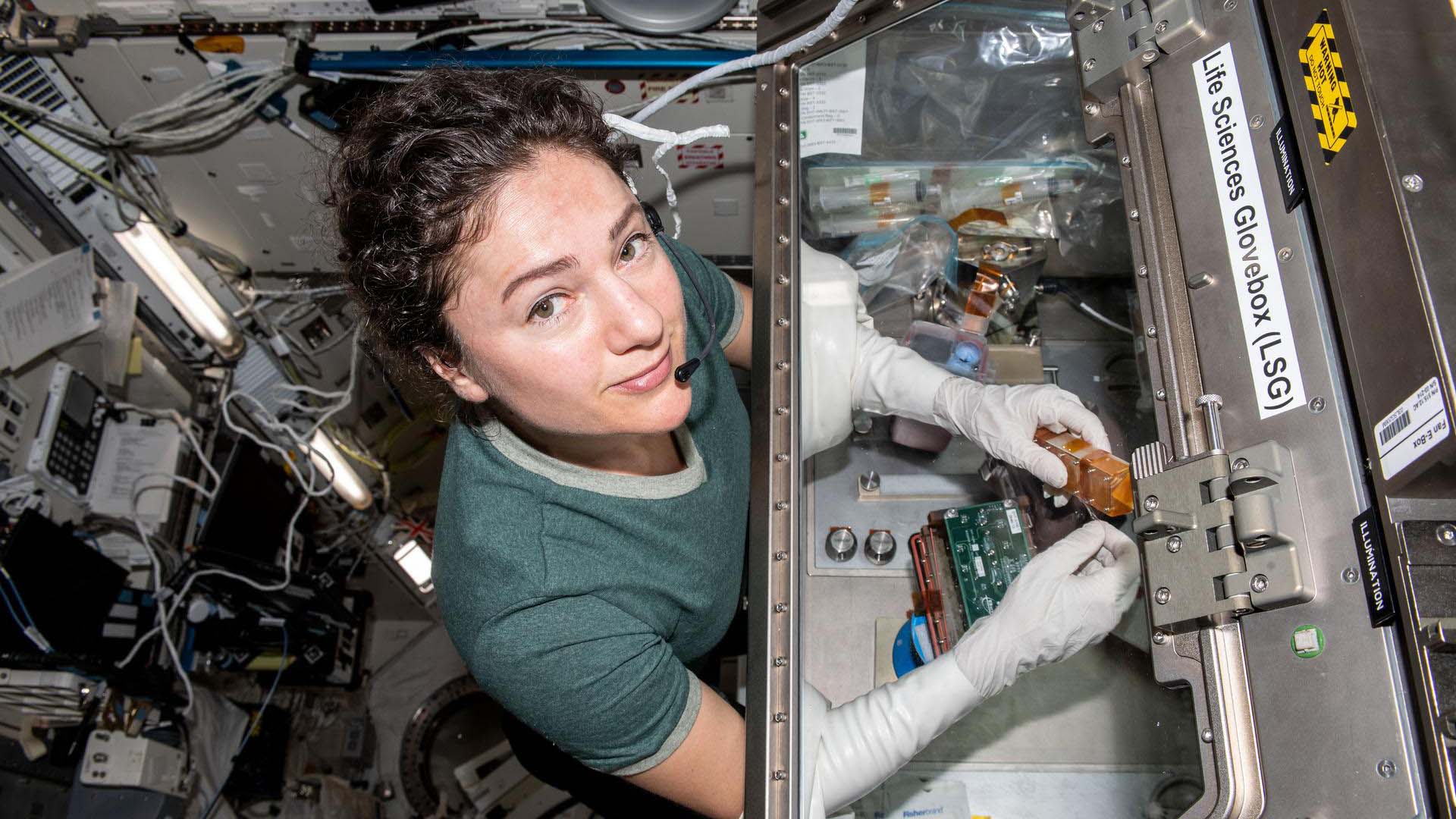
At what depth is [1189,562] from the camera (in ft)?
3.42

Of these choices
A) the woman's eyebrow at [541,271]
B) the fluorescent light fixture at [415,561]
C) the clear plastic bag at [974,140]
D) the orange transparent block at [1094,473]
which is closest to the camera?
the woman's eyebrow at [541,271]

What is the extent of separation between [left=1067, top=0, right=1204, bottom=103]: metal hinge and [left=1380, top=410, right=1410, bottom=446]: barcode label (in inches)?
24.2

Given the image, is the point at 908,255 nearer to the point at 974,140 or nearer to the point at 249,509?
the point at 974,140

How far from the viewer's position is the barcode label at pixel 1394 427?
34.4 inches

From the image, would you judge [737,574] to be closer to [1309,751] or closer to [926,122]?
[1309,751]

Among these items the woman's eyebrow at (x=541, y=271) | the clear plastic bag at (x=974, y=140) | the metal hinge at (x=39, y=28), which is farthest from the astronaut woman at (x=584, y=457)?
the metal hinge at (x=39, y=28)

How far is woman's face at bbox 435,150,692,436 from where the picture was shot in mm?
1141

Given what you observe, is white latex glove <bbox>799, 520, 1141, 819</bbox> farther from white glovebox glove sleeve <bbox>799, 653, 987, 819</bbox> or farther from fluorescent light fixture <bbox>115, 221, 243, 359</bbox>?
fluorescent light fixture <bbox>115, 221, 243, 359</bbox>

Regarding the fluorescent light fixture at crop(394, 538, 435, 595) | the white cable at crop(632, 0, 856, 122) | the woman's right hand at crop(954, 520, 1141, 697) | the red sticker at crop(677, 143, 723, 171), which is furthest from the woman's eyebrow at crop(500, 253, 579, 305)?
the fluorescent light fixture at crop(394, 538, 435, 595)

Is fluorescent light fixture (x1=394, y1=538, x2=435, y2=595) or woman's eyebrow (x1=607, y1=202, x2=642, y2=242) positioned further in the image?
fluorescent light fixture (x1=394, y1=538, x2=435, y2=595)

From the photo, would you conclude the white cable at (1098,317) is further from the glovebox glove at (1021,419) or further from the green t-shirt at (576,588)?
the green t-shirt at (576,588)

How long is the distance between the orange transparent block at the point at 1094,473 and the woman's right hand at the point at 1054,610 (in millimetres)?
71

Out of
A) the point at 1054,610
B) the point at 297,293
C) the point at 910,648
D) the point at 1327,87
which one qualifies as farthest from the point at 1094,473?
the point at 297,293

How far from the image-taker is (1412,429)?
2.83 ft
